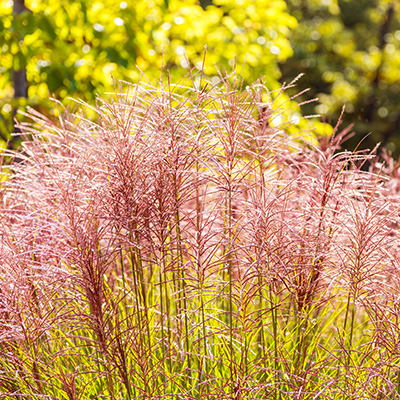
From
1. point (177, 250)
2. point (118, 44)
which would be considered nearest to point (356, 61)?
point (118, 44)

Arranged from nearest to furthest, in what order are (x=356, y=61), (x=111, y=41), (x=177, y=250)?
1. (x=177, y=250)
2. (x=111, y=41)
3. (x=356, y=61)

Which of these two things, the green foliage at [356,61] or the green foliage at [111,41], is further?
the green foliage at [356,61]

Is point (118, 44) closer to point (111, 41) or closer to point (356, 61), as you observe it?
point (111, 41)

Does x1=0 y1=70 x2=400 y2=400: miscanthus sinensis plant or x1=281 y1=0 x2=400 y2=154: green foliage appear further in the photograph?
x1=281 y1=0 x2=400 y2=154: green foliage

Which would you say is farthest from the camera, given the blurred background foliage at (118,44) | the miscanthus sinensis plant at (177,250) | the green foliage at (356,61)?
the green foliage at (356,61)

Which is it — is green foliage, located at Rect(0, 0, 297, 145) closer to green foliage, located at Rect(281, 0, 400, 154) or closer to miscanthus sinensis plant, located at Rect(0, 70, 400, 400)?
miscanthus sinensis plant, located at Rect(0, 70, 400, 400)

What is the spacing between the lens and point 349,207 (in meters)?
2.17

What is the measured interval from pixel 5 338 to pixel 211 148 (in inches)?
42.1

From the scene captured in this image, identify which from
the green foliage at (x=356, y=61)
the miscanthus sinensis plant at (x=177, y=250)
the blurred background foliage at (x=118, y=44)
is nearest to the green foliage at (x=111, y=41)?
the blurred background foliage at (x=118, y=44)

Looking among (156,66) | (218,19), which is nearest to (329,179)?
(156,66)

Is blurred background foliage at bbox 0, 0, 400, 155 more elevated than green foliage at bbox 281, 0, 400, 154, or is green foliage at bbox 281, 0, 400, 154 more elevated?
blurred background foliage at bbox 0, 0, 400, 155

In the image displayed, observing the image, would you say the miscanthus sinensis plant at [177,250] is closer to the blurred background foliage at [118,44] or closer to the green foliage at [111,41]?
the blurred background foliage at [118,44]

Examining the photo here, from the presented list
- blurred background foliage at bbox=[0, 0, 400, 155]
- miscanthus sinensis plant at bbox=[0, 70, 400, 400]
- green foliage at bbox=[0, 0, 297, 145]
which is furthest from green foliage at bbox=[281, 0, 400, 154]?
miscanthus sinensis plant at bbox=[0, 70, 400, 400]

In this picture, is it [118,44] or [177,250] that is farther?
[118,44]
